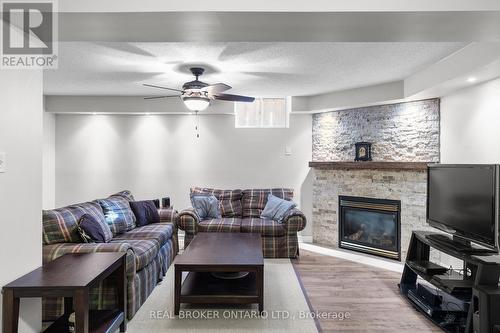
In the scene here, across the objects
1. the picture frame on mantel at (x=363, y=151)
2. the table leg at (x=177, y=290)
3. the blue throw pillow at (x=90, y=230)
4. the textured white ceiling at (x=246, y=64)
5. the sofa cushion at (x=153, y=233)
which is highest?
the textured white ceiling at (x=246, y=64)

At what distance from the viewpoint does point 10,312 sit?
167cm

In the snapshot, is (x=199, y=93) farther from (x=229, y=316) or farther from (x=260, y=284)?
(x=229, y=316)

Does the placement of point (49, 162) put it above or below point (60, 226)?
above

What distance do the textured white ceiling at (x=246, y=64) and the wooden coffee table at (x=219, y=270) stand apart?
6.86 ft

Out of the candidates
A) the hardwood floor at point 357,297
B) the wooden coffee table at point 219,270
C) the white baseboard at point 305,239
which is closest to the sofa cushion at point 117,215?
the wooden coffee table at point 219,270

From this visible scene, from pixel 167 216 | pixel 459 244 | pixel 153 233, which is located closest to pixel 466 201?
pixel 459 244

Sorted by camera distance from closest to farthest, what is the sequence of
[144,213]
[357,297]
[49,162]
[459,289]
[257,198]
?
[459,289], [357,297], [144,213], [257,198], [49,162]

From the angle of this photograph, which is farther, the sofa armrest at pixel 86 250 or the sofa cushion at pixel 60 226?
the sofa cushion at pixel 60 226

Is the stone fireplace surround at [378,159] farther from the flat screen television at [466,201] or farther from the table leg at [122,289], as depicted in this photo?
the table leg at [122,289]

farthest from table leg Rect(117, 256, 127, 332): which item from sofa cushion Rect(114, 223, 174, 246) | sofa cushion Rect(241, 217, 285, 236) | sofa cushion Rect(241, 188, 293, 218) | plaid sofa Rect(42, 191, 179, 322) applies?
sofa cushion Rect(241, 188, 293, 218)

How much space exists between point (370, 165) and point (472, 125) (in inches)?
54.7

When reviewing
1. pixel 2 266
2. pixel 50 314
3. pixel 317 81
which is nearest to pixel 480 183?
pixel 317 81

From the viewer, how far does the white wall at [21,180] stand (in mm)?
1696

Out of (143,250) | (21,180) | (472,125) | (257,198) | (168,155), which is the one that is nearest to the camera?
(21,180)
